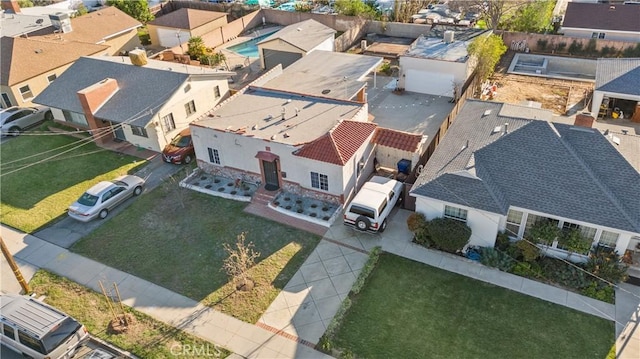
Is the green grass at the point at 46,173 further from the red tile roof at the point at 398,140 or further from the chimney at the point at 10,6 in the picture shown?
the chimney at the point at 10,6

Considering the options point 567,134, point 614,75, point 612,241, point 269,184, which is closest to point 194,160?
point 269,184

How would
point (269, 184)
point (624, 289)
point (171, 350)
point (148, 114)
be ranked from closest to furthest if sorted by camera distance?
point (171, 350) < point (624, 289) < point (269, 184) < point (148, 114)

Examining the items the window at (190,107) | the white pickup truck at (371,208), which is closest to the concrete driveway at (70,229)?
the window at (190,107)

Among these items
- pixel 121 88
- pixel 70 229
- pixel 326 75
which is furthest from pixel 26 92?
pixel 326 75

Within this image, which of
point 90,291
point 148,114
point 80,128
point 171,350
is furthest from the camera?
point 80,128

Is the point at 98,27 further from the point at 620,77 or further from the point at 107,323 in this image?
the point at 620,77

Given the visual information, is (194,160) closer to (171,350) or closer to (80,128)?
(80,128)
